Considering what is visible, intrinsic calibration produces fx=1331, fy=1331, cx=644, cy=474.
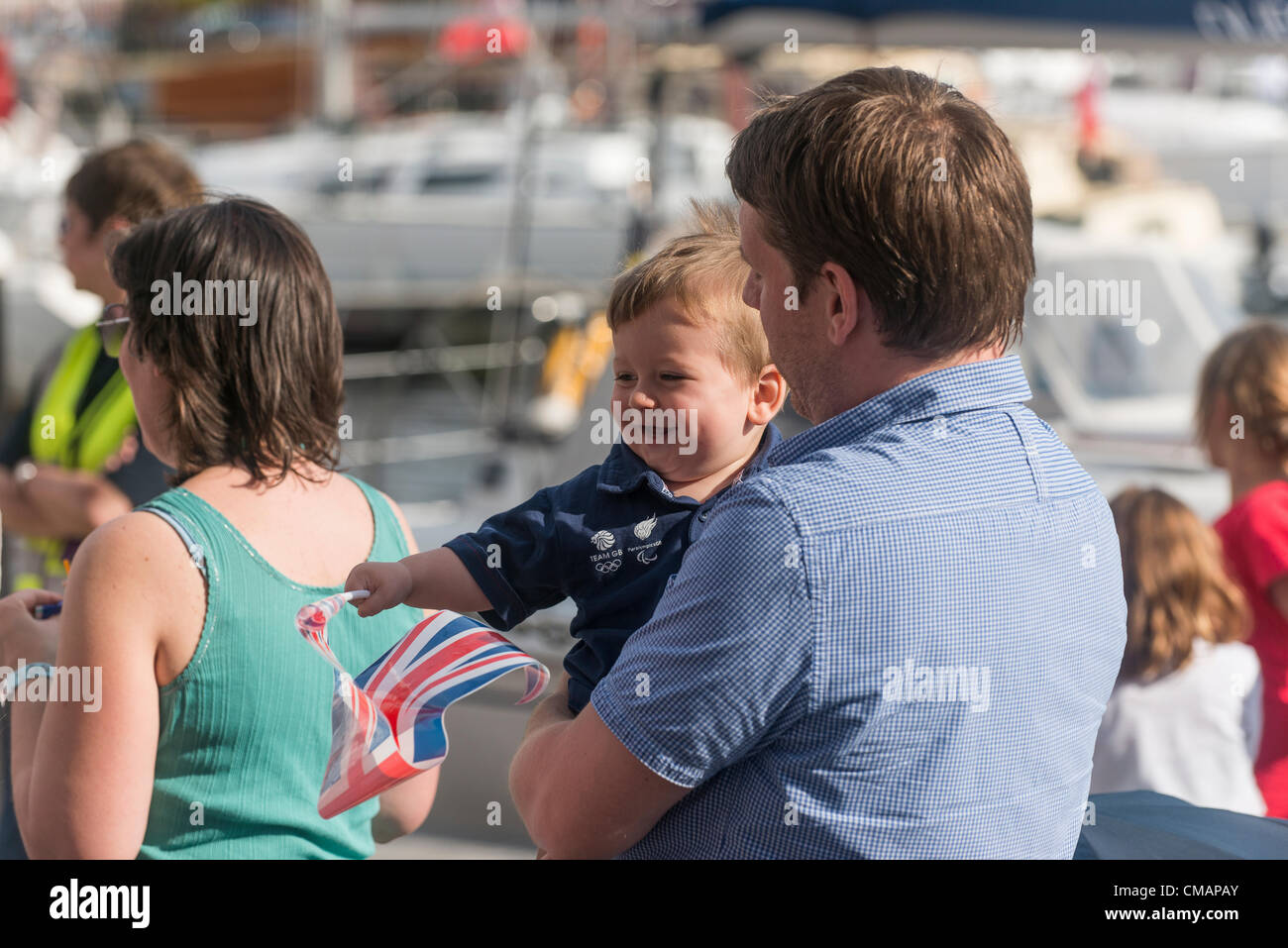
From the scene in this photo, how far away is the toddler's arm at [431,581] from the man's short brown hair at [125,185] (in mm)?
1350

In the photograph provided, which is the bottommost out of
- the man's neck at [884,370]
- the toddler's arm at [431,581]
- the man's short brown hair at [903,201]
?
the toddler's arm at [431,581]

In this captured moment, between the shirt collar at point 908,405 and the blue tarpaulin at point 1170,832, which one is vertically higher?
the shirt collar at point 908,405

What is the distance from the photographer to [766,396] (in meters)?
1.71

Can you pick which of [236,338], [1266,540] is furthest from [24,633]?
[1266,540]

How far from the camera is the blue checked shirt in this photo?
1203mm

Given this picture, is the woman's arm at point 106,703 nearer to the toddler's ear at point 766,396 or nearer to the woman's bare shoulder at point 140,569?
the woman's bare shoulder at point 140,569

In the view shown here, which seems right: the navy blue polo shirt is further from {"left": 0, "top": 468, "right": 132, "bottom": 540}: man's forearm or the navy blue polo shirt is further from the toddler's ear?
{"left": 0, "top": 468, "right": 132, "bottom": 540}: man's forearm

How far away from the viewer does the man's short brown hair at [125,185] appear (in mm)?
2662

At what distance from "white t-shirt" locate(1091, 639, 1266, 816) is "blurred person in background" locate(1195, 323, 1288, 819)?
0.50 feet

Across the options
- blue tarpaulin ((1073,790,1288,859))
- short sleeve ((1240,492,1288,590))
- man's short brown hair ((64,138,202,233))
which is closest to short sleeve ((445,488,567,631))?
blue tarpaulin ((1073,790,1288,859))

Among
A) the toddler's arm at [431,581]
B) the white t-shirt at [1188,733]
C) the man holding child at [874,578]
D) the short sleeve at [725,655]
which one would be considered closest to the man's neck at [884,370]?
the man holding child at [874,578]

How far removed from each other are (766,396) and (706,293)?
17cm
